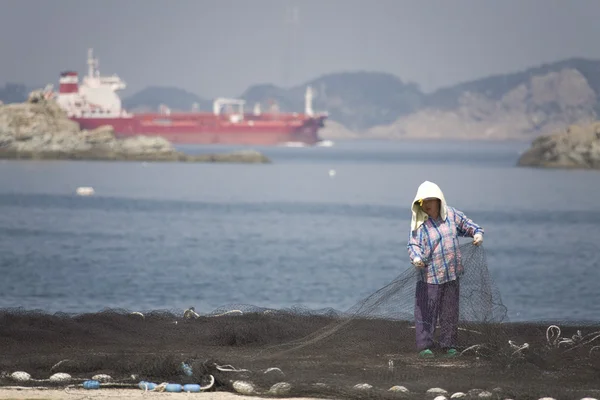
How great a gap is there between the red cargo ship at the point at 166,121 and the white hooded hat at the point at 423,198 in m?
84.0

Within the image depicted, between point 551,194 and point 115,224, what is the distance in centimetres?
2230

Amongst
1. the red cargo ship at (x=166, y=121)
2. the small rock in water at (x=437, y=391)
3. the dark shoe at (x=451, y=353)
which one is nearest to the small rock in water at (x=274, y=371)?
the small rock in water at (x=437, y=391)

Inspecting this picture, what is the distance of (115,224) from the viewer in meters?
29.8

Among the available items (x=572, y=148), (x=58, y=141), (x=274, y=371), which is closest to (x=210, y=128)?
(x=58, y=141)

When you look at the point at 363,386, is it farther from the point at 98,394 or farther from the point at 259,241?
the point at 259,241

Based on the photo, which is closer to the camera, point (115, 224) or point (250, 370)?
point (250, 370)

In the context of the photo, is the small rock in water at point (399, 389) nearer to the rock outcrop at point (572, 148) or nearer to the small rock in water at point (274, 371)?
the small rock in water at point (274, 371)

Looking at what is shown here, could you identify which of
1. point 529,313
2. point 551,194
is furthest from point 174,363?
point 551,194

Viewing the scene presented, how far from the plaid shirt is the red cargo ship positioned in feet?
276

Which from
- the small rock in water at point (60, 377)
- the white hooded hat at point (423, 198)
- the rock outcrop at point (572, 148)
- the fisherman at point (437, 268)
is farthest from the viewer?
the rock outcrop at point (572, 148)

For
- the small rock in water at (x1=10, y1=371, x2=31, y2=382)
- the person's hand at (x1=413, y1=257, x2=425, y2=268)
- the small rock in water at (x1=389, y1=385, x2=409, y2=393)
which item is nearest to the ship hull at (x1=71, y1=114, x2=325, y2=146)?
the person's hand at (x1=413, y1=257, x2=425, y2=268)

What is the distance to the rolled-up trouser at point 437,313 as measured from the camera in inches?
206

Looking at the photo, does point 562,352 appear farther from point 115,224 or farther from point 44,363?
point 115,224

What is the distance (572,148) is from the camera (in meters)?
→ 68.8
